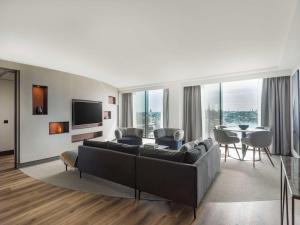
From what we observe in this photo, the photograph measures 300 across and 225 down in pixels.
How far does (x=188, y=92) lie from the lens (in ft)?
21.3

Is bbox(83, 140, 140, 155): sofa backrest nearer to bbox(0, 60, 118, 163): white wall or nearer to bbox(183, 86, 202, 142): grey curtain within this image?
bbox(0, 60, 118, 163): white wall

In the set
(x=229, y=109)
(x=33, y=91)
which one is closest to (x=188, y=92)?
(x=229, y=109)

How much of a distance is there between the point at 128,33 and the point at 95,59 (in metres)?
1.69

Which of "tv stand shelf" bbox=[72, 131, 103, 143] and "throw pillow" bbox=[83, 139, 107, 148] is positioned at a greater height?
"throw pillow" bbox=[83, 139, 107, 148]

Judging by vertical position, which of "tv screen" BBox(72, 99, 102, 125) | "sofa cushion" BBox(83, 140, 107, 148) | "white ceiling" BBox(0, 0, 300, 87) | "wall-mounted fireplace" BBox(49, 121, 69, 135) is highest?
"white ceiling" BBox(0, 0, 300, 87)

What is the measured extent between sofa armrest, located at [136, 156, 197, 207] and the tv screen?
3.74 meters

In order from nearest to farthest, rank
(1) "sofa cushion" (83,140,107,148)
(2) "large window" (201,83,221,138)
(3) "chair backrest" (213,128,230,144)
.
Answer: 1. (1) "sofa cushion" (83,140,107,148)
2. (3) "chair backrest" (213,128,230,144)
3. (2) "large window" (201,83,221,138)

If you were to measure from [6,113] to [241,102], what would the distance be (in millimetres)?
7809

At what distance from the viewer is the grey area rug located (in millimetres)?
2699

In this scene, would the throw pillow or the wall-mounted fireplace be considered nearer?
the throw pillow

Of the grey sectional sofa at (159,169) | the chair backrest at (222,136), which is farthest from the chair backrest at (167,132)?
the grey sectional sofa at (159,169)

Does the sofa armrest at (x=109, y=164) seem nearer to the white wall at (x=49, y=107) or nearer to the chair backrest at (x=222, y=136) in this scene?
the white wall at (x=49, y=107)

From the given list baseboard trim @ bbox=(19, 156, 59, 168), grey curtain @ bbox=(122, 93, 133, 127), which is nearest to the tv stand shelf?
baseboard trim @ bbox=(19, 156, 59, 168)

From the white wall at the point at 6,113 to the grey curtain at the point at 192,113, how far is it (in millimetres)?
5897
